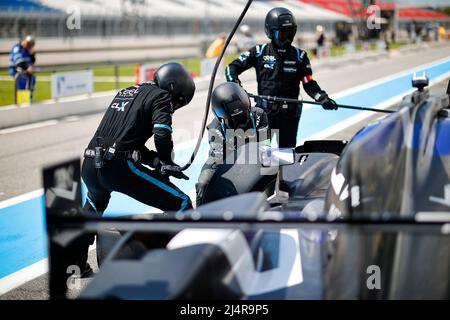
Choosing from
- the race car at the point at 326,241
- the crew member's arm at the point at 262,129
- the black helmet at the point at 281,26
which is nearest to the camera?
the race car at the point at 326,241

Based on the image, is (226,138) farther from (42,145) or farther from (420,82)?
(42,145)

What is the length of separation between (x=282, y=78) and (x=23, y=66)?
415 inches

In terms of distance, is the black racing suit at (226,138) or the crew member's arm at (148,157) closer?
the crew member's arm at (148,157)

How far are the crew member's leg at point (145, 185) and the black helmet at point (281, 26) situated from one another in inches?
117

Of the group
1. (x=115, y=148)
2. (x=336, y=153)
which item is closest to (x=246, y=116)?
(x=336, y=153)

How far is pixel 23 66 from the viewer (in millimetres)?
16172

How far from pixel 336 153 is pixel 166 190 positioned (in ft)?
4.40

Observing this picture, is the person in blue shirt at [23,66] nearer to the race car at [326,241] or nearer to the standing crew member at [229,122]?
the standing crew member at [229,122]

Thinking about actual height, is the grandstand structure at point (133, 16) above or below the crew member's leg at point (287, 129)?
above

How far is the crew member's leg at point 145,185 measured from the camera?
4762mm

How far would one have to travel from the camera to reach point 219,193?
12.5 ft

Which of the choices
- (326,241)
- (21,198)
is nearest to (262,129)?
(326,241)

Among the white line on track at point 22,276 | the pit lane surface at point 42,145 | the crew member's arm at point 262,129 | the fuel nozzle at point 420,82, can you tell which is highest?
the fuel nozzle at point 420,82

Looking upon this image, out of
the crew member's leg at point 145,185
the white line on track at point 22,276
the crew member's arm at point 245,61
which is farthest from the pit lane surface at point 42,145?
the crew member's arm at point 245,61
